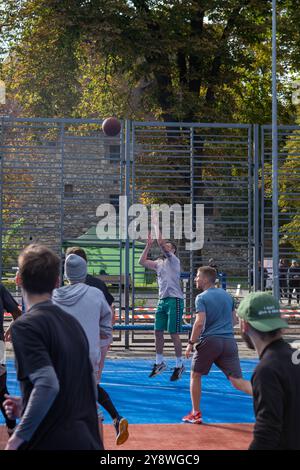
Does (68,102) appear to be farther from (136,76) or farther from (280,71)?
(280,71)

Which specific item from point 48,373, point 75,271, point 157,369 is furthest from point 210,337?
point 48,373

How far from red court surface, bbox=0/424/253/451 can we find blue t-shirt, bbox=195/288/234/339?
3.83 ft

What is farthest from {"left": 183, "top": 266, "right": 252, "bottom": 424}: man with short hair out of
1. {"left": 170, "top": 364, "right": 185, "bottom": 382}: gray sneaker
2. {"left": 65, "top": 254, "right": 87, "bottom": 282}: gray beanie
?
{"left": 170, "top": 364, "right": 185, "bottom": 382}: gray sneaker

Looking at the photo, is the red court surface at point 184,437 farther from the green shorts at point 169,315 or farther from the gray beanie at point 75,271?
the green shorts at point 169,315

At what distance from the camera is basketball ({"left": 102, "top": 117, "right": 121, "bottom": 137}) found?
18516mm

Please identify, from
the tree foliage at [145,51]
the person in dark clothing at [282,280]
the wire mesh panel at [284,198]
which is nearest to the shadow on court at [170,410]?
the wire mesh panel at [284,198]

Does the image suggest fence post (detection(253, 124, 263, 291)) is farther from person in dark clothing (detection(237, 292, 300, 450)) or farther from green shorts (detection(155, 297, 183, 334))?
person in dark clothing (detection(237, 292, 300, 450))

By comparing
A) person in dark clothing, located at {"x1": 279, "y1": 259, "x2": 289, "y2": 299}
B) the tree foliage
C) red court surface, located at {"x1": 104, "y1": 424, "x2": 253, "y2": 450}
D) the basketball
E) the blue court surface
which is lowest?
the blue court surface

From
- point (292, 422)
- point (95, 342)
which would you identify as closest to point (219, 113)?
point (95, 342)

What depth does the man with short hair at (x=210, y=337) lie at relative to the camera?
10680 mm

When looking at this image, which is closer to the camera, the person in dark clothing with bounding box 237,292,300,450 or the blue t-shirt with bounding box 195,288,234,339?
the person in dark clothing with bounding box 237,292,300,450

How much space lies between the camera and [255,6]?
25.7 meters

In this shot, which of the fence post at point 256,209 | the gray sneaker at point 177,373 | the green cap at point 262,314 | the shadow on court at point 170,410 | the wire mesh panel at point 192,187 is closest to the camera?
the green cap at point 262,314

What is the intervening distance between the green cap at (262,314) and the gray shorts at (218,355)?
5.74 metres
